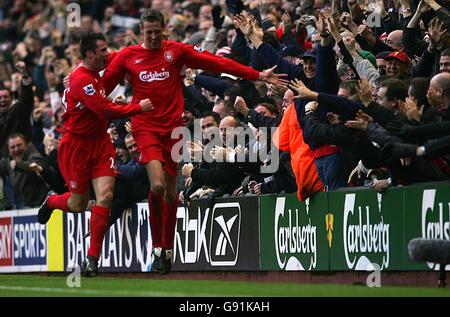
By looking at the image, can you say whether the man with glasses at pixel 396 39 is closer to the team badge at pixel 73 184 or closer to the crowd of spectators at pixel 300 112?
the crowd of spectators at pixel 300 112

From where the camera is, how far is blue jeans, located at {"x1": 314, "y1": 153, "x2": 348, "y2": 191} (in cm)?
1395

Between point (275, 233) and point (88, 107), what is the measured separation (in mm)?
2881

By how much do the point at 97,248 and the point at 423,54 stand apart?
13.7 feet

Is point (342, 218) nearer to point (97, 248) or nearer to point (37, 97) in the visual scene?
point (97, 248)

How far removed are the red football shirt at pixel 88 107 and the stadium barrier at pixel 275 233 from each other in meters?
2.39

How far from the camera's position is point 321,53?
1359cm

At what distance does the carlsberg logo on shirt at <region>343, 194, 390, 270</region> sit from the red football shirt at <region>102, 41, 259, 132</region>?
196 centimetres

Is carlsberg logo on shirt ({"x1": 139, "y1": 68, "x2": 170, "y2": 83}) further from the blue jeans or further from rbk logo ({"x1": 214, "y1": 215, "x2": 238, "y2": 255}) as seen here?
rbk logo ({"x1": 214, "y1": 215, "x2": 238, "y2": 255})

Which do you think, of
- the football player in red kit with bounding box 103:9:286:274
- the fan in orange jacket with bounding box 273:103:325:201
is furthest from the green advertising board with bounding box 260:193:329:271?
the football player in red kit with bounding box 103:9:286:274

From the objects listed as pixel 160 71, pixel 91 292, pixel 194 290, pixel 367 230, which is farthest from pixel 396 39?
pixel 91 292

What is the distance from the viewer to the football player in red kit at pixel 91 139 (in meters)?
13.5

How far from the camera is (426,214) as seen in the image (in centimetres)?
1212

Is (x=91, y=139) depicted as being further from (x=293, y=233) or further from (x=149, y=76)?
(x=293, y=233)
